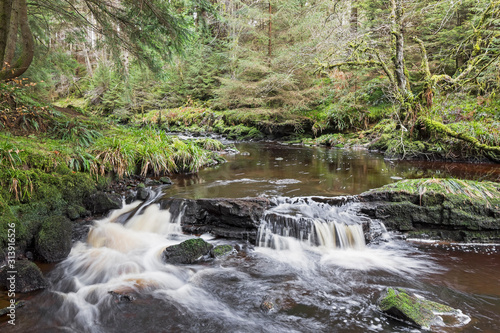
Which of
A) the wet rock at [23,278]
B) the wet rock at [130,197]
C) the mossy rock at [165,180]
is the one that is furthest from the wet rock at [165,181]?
the wet rock at [23,278]

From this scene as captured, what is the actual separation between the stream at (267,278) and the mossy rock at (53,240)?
0.65 feet

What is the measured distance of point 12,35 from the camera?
4387 millimetres

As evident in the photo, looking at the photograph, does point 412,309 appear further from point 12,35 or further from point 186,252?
point 12,35

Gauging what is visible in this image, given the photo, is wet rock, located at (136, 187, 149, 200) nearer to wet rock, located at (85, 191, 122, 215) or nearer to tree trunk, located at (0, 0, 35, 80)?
wet rock, located at (85, 191, 122, 215)

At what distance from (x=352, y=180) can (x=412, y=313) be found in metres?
4.63

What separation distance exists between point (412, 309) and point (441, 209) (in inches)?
111

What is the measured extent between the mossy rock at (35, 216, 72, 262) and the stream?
0.20 m

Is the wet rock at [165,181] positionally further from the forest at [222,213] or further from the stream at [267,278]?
the stream at [267,278]

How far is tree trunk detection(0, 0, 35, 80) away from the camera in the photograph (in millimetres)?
4203

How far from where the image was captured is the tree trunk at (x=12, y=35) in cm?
420

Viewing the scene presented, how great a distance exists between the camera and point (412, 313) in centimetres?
278

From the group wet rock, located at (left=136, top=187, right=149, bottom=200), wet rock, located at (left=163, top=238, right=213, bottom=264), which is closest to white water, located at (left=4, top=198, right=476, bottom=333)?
wet rock, located at (left=163, top=238, right=213, bottom=264)

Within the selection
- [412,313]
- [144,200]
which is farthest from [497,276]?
[144,200]

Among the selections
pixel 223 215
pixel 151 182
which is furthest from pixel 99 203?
pixel 223 215
